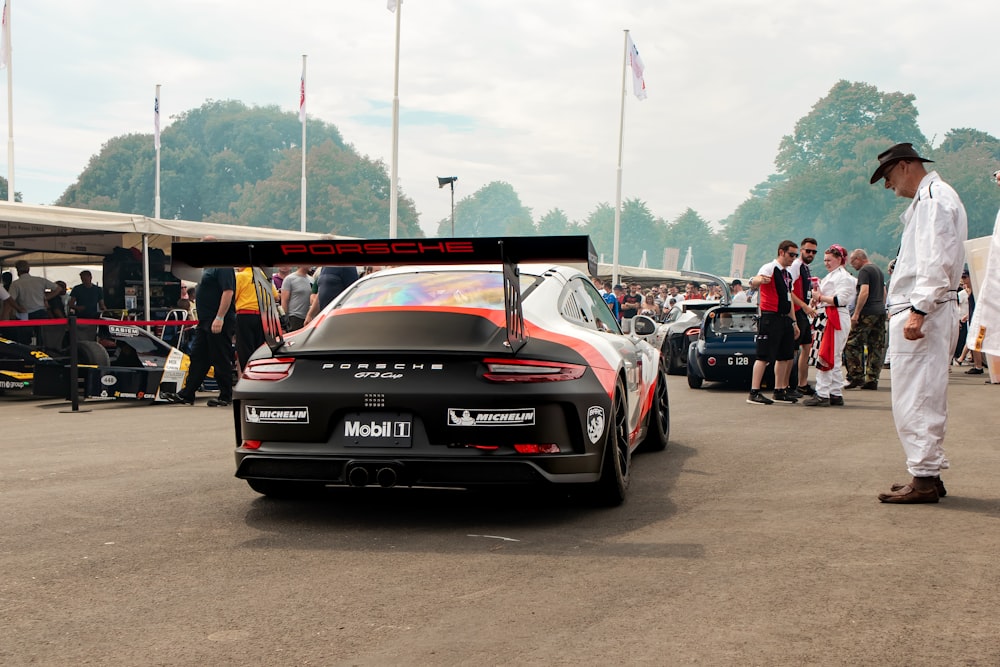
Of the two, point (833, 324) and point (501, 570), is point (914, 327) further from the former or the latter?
point (833, 324)

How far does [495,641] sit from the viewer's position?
3.76 m

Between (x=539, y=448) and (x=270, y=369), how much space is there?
1.44 metres

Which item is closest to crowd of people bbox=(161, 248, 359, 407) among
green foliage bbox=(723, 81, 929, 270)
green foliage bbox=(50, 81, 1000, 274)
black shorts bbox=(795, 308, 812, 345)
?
black shorts bbox=(795, 308, 812, 345)

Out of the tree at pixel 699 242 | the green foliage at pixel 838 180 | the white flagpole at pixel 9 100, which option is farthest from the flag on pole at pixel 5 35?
the tree at pixel 699 242

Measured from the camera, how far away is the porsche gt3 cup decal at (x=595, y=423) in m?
5.73

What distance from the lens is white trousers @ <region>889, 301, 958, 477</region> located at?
6.34m

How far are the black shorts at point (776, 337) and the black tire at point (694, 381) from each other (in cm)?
317

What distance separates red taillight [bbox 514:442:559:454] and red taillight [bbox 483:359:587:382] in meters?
0.31

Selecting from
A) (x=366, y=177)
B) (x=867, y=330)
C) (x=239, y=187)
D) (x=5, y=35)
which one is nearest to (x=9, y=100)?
(x=5, y=35)

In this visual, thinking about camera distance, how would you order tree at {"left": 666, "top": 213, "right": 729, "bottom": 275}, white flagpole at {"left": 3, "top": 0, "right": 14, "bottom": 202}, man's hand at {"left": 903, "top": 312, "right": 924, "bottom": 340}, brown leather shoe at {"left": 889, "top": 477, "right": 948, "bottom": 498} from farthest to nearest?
1. tree at {"left": 666, "top": 213, "right": 729, "bottom": 275}
2. white flagpole at {"left": 3, "top": 0, "right": 14, "bottom": 202}
3. brown leather shoe at {"left": 889, "top": 477, "right": 948, "bottom": 498}
4. man's hand at {"left": 903, "top": 312, "right": 924, "bottom": 340}

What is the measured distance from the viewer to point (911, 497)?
637 cm

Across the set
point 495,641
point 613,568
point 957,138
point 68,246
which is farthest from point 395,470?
point 957,138

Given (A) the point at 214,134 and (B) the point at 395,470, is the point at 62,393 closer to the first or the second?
(B) the point at 395,470

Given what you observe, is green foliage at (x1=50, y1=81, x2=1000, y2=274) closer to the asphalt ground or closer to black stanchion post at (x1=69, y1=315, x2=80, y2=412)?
black stanchion post at (x1=69, y1=315, x2=80, y2=412)
